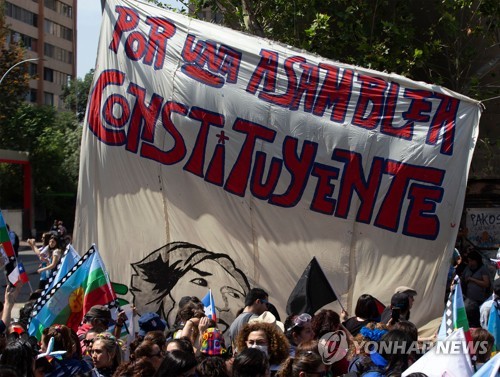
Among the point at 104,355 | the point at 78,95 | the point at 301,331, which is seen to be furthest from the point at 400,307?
the point at 78,95

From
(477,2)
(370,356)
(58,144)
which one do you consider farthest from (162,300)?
(58,144)

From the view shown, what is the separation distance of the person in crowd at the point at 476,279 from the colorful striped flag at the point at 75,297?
466 cm

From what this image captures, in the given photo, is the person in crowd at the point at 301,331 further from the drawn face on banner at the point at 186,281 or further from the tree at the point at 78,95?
the tree at the point at 78,95

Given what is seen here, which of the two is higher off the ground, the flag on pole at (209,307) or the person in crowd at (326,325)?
the person in crowd at (326,325)

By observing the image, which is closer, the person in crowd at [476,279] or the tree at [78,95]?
the person in crowd at [476,279]

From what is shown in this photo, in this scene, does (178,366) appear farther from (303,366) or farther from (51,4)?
(51,4)

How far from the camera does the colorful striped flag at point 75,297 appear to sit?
7.73 meters

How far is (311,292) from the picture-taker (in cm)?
859

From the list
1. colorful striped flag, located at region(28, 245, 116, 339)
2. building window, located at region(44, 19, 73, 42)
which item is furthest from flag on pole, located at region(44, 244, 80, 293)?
building window, located at region(44, 19, 73, 42)

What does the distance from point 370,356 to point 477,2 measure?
10.8m

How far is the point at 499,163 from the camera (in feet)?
53.5

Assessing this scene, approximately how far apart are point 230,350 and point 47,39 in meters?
71.7

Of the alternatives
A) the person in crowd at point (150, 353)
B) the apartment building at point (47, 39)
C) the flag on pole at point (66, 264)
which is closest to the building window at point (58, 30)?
the apartment building at point (47, 39)

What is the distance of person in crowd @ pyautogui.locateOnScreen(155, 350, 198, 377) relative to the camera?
4.85 m
